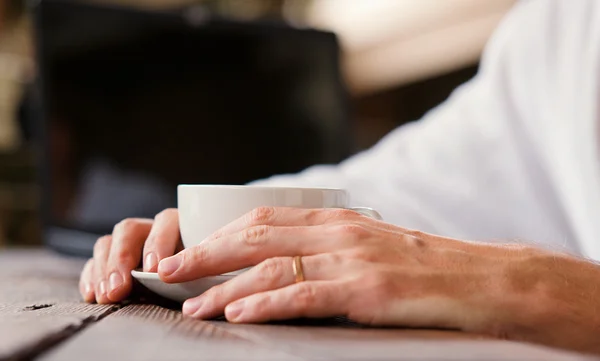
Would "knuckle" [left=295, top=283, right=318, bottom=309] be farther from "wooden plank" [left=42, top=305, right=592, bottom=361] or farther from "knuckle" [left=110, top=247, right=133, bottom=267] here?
"knuckle" [left=110, top=247, right=133, bottom=267]

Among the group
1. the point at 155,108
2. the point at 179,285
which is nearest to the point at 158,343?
the point at 179,285

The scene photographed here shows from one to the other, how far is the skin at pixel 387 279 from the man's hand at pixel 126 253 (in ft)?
0.24

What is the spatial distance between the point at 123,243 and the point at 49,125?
58 centimetres

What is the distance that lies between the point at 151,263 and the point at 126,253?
0.05 metres

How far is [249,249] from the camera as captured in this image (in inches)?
16.6

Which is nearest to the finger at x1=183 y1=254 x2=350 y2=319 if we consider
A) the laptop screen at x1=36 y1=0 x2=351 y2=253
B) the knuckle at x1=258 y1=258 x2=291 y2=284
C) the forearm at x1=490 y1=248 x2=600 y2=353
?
the knuckle at x1=258 y1=258 x2=291 y2=284

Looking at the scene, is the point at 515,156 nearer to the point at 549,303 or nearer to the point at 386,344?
the point at 549,303

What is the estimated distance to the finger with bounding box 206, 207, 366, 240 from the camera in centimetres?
44

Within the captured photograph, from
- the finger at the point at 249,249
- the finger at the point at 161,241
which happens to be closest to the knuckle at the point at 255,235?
the finger at the point at 249,249

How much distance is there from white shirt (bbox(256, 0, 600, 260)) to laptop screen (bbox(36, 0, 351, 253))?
26cm

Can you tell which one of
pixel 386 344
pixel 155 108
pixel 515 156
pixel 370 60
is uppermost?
pixel 370 60

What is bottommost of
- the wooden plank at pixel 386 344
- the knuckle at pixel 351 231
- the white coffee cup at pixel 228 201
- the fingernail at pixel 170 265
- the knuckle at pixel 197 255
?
the wooden plank at pixel 386 344

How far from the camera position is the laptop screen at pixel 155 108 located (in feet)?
3.46

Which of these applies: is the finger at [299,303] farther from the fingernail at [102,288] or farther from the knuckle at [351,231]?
the fingernail at [102,288]
